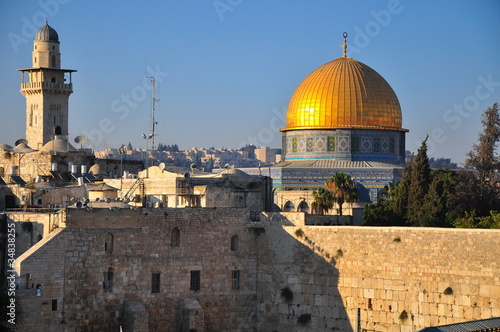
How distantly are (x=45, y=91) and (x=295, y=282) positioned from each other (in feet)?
82.0

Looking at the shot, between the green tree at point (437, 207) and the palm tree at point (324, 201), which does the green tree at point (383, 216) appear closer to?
the green tree at point (437, 207)

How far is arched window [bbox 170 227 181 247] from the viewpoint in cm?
2916

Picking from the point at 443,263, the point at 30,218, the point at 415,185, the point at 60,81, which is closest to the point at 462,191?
the point at 415,185

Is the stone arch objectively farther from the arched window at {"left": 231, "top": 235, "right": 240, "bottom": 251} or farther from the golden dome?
the arched window at {"left": 231, "top": 235, "right": 240, "bottom": 251}

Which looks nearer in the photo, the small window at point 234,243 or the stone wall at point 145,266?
the stone wall at point 145,266

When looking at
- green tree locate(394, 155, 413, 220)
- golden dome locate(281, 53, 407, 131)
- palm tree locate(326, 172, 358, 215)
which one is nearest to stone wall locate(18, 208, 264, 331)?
green tree locate(394, 155, 413, 220)

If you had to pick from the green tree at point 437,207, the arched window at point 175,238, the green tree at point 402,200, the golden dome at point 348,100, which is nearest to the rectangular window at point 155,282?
the arched window at point 175,238

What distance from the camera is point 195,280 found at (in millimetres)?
29359

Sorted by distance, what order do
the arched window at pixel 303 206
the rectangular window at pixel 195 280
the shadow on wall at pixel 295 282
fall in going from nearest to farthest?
the shadow on wall at pixel 295 282, the rectangular window at pixel 195 280, the arched window at pixel 303 206

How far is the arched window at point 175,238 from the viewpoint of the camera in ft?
95.7

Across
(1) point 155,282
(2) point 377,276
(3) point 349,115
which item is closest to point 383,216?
(2) point 377,276

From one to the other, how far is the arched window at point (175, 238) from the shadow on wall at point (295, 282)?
8.12ft

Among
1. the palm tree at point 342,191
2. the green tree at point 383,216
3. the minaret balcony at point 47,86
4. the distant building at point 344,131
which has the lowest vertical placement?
the green tree at point 383,216

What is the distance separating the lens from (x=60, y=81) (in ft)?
169
